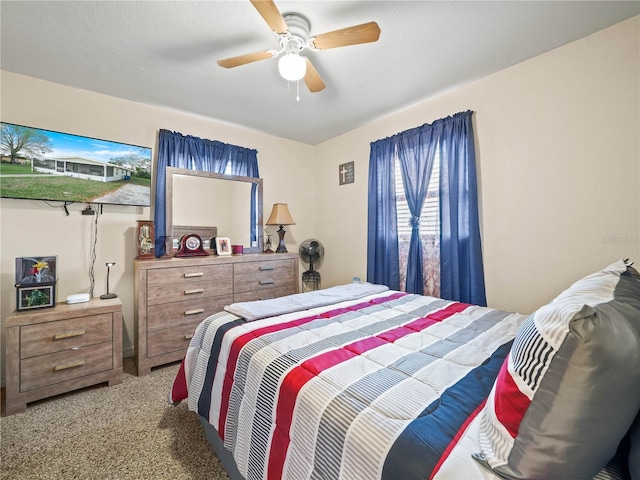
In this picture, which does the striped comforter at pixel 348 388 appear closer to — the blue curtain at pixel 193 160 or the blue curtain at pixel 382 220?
the blue curtain at pixel 382 220

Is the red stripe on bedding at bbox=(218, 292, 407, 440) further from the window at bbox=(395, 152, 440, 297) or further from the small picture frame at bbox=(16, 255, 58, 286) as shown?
the small picture frame at bbox=(16, 255, 58, 286)

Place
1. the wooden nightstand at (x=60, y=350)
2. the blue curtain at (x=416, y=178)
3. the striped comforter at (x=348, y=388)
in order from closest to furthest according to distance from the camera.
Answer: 1. the striped comforter at (x=348, y=388)
2. the wooden nightstand at (x=60, y=350)
3. the blue curtain at (x=416, y=178)

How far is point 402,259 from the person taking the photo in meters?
2.96

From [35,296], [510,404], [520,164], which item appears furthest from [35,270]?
[520,164]

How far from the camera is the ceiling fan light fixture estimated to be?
167 cm

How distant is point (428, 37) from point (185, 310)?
2.97 meters

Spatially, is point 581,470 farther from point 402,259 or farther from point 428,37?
point 402,259

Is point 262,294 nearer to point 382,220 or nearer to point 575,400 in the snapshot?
point 382,220

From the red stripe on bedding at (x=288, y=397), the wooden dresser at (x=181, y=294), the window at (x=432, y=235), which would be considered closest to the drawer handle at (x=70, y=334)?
the wooden dresser at (x=181, y=294)

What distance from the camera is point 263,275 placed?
308 centimetres

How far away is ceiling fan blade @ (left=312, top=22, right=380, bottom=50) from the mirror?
194 centimetres

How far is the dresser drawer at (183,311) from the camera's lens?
2418 mm

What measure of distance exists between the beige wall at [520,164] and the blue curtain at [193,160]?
0.14 metres

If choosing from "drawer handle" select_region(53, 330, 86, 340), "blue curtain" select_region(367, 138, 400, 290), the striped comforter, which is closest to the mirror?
"drawer handle" select_region(53, 330, 86, 340)
